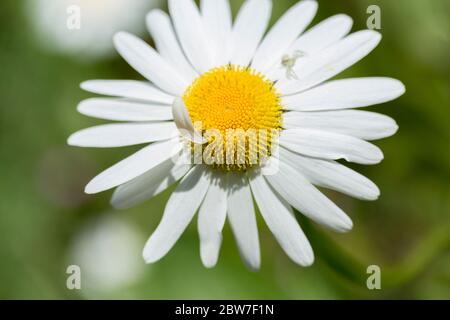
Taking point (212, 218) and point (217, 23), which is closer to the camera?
point (212, 218)

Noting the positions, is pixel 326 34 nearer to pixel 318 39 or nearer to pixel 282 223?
pixel 318 39

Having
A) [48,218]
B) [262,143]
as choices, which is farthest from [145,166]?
[48,218]

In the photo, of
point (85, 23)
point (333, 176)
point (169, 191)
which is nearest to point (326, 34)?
point (333, 176)

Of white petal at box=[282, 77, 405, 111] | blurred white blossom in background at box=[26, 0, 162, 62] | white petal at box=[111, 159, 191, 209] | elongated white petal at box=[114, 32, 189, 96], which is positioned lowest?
white petal at box=[111, 159, 191, 209]

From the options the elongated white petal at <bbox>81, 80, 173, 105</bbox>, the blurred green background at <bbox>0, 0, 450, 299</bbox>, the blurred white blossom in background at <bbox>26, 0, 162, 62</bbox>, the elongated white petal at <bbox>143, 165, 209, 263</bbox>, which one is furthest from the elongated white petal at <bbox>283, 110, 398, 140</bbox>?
the blurred white blossom in background at <bbox>26, 0, 162, 62</bbox>

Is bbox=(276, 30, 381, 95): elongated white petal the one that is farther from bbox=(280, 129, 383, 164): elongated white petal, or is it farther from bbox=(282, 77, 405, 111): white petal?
bbox=(280, 129, 383, 164): elongated white petal
